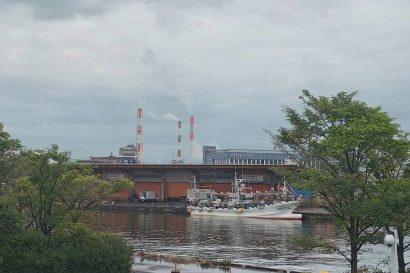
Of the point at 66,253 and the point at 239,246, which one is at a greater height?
the point at 66,253

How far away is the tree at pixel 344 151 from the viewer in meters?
25.6

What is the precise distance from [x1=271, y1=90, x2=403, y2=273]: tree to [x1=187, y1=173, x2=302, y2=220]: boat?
89145 millimetres

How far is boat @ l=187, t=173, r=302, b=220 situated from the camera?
12206 cm

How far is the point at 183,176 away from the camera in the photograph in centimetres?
15700

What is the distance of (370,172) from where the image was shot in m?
27.0

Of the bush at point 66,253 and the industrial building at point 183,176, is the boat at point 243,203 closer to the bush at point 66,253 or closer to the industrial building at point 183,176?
the industrial building at point 183,176

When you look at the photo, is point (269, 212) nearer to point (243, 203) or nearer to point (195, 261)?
point (243, 203)

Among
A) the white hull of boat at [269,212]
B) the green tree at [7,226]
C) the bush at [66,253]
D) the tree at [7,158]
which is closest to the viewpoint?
the green tree at [7,226]

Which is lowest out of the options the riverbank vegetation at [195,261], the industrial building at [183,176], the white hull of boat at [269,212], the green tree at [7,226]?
the riverbank vegetation at [195,261]

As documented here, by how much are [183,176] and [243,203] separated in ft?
104

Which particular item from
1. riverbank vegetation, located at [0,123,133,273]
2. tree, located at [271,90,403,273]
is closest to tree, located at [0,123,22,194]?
riverbank vegetation, located at [0,123,133,273]

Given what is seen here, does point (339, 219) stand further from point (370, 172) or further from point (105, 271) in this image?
point (105, 271)

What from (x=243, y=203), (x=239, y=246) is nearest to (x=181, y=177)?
(x=243, y=203)

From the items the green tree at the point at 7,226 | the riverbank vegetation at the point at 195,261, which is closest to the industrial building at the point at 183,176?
the riverbank vegetation at the point at 195,261
